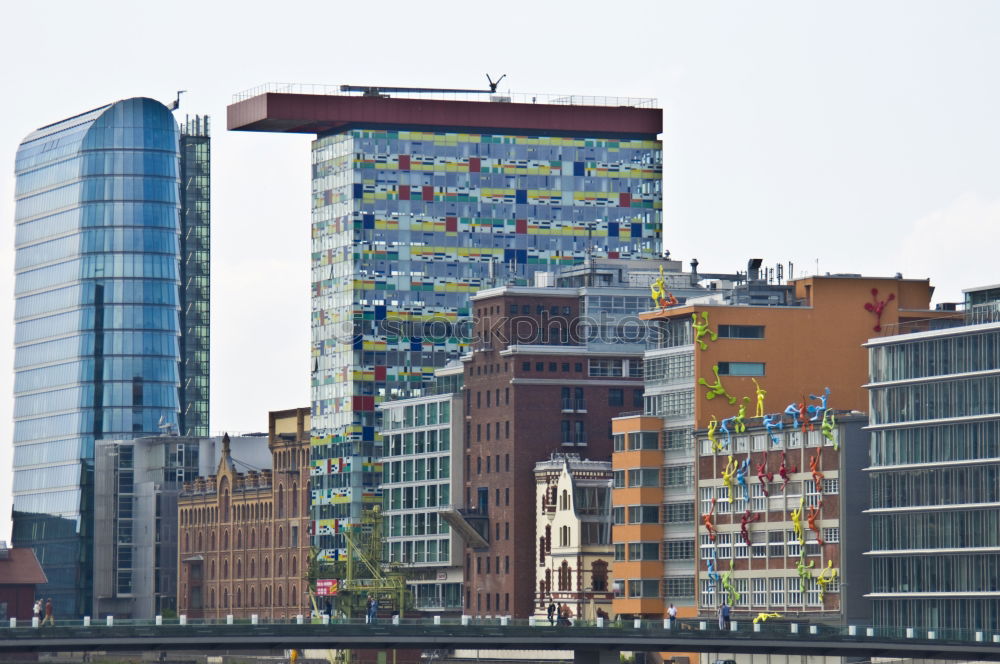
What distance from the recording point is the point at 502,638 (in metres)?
164

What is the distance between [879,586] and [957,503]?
37.2ft

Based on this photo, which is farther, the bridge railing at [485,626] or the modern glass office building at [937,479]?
the modern glass office building at [937,479]

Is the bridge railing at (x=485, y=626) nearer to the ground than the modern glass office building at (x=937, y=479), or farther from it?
nearer to the ground

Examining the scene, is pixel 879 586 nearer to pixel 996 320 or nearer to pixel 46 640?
pixel 996 320

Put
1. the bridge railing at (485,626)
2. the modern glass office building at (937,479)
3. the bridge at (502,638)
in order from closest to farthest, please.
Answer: the bridge at (502,638), the bridge railing at (485,626), the modern glass office building at (937,479)

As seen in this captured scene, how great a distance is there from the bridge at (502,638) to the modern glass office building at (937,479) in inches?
872

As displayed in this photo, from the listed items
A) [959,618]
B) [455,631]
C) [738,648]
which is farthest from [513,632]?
[959,618]

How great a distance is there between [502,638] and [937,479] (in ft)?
143

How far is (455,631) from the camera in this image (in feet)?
538

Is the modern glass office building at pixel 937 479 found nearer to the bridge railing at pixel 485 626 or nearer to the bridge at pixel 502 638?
the bridge railing at pixel 485 626

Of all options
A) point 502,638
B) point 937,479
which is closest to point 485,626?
point 502,638

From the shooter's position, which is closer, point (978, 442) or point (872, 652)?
point (872, 652)

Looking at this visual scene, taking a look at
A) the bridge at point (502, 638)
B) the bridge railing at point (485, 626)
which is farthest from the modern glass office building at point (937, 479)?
the bridge at point (502, 638)

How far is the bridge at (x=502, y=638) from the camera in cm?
15612
